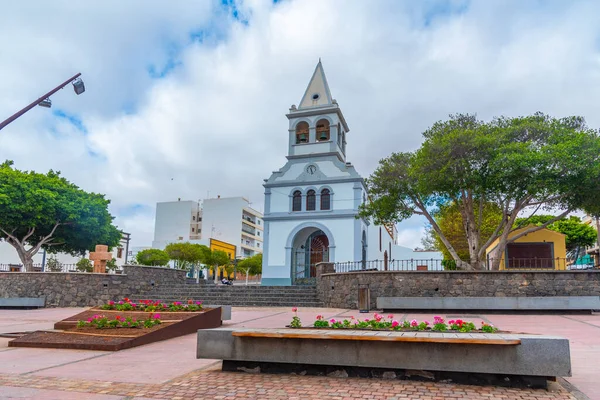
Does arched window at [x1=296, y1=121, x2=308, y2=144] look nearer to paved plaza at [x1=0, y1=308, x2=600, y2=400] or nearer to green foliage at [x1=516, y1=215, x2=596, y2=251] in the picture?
green foliage at [x1=516, y1=215, x2=596, y2=251]

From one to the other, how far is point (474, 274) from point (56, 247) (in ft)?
75.0

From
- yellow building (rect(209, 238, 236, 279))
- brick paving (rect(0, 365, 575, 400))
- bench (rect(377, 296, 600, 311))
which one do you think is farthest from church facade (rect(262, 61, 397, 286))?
yellow building (rect(209, 238, 236, 279))

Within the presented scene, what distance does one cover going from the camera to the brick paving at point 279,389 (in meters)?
4.61

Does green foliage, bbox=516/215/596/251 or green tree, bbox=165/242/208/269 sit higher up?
green foliage, bbox=516/215/596/251

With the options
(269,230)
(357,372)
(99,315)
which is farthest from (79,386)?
(269,230)

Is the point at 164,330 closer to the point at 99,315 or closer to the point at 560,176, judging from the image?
the point at 99,315

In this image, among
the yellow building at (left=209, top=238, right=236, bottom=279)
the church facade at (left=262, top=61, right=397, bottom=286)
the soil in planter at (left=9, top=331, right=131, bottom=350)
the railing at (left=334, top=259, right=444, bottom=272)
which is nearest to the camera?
the soil in planter at (left=9, top=331, right=131, bottom=350)

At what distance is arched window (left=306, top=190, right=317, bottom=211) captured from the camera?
1053 inches

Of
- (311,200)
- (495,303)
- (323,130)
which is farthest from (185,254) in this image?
(495,303)

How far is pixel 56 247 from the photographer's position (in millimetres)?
26641

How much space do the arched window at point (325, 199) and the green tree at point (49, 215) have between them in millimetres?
12171

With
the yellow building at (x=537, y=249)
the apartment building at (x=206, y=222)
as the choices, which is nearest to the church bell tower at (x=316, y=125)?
the yellow building at (x=537, y=249)

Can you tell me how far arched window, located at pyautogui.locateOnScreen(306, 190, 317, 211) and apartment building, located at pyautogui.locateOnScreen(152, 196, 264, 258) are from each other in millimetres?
38313

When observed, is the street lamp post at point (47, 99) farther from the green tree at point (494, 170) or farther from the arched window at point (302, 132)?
the arched window at point (302, 132)
